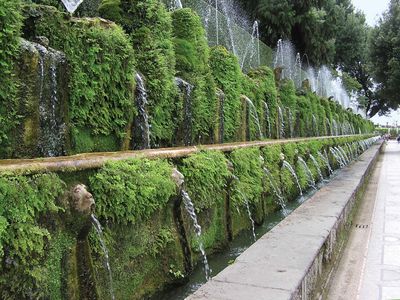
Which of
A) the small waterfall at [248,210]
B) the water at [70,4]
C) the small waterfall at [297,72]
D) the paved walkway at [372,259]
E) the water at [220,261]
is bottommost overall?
the paved walkway at [372,259]

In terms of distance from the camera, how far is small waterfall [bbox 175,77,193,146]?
550 cm

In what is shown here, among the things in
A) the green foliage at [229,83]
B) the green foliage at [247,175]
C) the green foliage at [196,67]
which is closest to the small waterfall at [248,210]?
the green foliage at [247,175]

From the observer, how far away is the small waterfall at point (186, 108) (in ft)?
18.1

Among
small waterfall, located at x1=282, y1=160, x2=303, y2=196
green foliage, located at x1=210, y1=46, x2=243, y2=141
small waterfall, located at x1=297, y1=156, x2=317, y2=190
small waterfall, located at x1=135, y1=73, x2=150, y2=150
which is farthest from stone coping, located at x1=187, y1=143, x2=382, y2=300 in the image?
small waterfall, located at x1=297, y1=156, x2=317, y2=190

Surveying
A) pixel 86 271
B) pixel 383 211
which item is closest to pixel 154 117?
pixel 86 271

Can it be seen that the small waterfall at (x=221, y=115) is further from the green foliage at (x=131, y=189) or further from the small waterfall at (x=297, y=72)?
the small waterfall at (x=297, y=72)

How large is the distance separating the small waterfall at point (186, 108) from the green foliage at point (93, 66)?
1402 mm

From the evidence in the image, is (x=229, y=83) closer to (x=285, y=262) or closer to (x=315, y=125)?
(x=285, y=262)

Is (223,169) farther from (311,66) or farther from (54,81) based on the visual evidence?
(311,66)

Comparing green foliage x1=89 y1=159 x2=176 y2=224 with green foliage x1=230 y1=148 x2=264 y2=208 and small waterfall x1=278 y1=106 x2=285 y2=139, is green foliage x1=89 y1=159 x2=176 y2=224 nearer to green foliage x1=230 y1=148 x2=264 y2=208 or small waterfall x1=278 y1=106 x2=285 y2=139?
green foliage x1=230 y1=148 x2=264 y2=208

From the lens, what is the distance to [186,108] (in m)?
5.55

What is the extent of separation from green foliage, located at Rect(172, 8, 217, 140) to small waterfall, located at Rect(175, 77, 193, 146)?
0.15m

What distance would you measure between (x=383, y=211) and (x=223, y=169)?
3.93 metres

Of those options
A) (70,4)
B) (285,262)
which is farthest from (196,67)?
(285,262)
